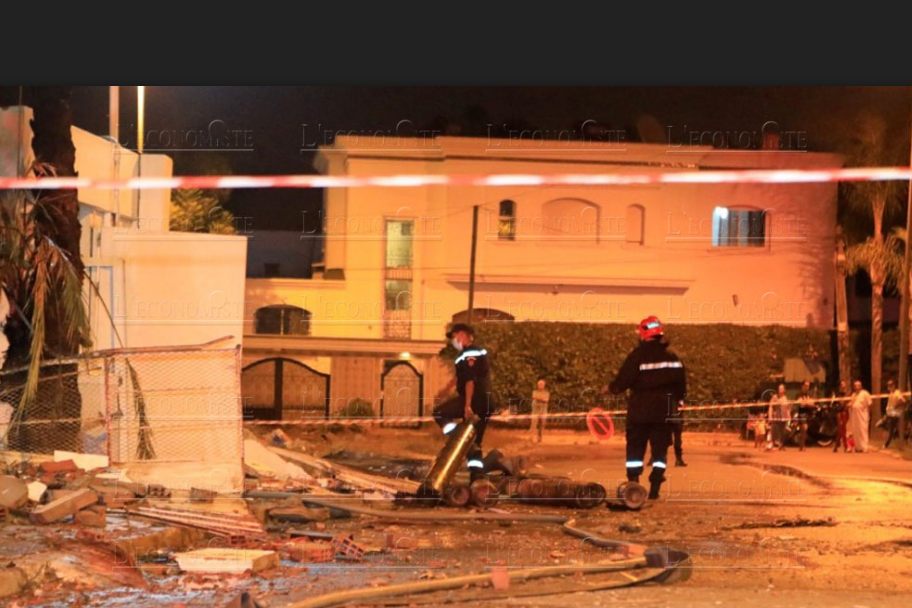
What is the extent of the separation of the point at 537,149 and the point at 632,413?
3.06 m

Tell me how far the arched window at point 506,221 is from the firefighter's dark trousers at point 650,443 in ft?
11.0

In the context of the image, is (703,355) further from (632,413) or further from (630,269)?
(632,413)

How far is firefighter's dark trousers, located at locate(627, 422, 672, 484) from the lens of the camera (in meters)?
9.55

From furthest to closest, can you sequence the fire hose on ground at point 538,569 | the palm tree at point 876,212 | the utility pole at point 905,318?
the palm tree at point 876,212, the utility pole at point 905,318, the fire hose on ground at point 538,569

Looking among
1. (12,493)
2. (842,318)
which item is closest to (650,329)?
(12,493)

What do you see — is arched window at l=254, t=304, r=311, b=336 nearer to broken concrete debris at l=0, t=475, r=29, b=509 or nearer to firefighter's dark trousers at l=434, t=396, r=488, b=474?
firefighter's dark trousers at l=434, t=396, r=488, b=474

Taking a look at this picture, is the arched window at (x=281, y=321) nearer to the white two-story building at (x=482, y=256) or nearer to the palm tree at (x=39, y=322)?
the white two-story building at (x=482, y=256)

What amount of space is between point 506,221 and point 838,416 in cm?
690

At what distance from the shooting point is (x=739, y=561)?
24.0 ft

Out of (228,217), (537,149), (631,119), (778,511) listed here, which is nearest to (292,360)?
(228,217)

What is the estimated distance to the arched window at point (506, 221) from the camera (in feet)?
40.2

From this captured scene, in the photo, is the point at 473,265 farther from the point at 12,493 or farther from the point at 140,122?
the point at 12,493

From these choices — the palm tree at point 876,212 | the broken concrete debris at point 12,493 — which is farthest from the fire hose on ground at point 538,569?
the palm tree at point 876,212

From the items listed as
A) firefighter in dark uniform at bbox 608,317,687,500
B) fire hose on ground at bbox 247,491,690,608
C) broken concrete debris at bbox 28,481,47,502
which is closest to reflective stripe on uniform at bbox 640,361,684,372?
firefighter in dark uniform at bbox 608,317,687,500
